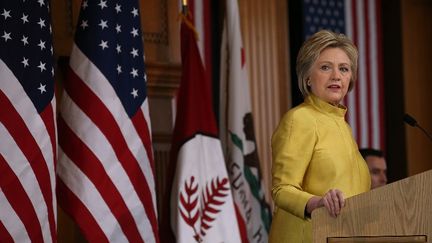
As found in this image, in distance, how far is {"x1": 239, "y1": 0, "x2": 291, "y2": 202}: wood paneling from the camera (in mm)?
5840

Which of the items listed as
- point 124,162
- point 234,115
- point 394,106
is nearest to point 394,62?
point 394,106

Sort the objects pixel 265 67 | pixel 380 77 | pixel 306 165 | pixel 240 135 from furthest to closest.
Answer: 1. pixel 380 77
2. pixel 265 67
3. pixel 240 135
4. pixel 306 165

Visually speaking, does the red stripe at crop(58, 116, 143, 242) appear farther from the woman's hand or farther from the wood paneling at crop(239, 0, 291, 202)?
the wood paneling at crop(239, 0, 291, 202)

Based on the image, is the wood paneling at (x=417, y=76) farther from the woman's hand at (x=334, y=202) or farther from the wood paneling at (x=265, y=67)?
the woman's hand at (x=334, y=202)

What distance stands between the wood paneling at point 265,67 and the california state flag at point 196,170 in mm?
1144

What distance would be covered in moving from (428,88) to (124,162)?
3447mm

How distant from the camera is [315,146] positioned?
2.83 m

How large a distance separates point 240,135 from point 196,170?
2.24 ft

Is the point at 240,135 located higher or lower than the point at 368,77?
lower

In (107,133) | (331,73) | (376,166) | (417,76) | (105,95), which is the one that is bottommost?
(376,166)

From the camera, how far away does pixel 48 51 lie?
12.3 ft

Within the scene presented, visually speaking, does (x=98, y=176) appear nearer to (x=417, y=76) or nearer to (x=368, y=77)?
(x=368, y=77)

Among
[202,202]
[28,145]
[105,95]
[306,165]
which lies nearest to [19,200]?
[28,145]

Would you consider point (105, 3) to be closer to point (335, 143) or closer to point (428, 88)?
point (335, 143)
